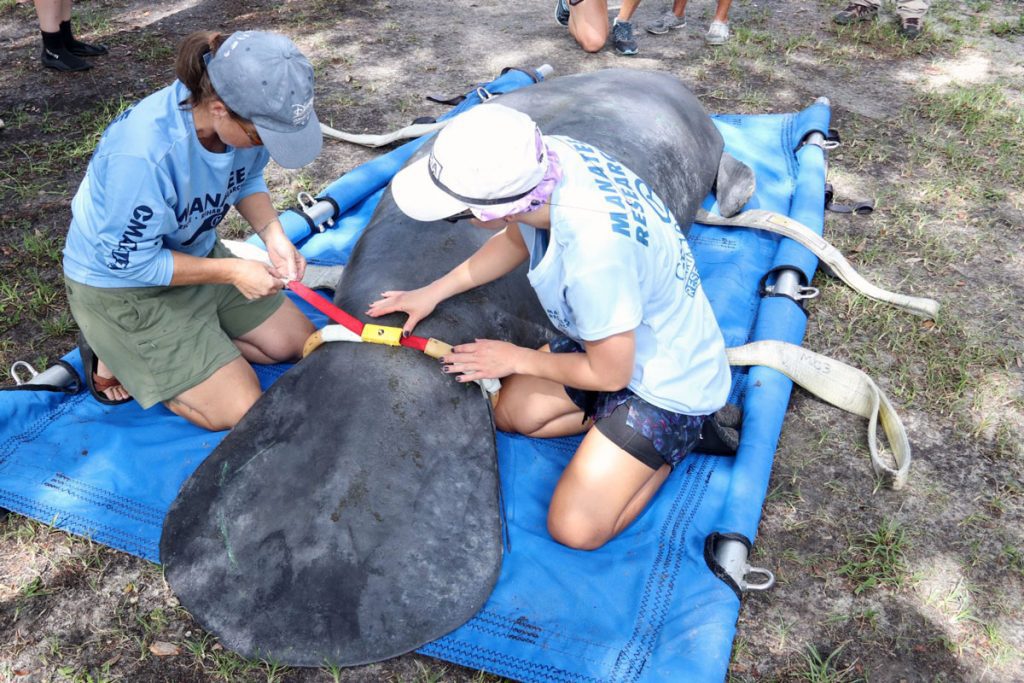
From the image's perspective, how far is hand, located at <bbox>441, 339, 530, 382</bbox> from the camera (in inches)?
98.3

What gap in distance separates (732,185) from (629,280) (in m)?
2.34

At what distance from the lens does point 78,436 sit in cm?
295

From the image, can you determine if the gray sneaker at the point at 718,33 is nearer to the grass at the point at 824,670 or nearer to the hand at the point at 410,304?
the hand at the point at 410,304

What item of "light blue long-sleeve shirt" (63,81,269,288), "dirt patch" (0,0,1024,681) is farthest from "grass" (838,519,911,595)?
"light blue long-sleeve shirt" (63,81,269,288)

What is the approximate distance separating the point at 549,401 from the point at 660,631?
Result: 0.88 m

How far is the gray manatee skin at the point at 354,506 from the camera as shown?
228cm

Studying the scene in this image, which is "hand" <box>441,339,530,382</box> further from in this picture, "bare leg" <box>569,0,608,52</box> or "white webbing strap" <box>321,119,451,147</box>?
"bare leg" <box>569,0,608,52</box>

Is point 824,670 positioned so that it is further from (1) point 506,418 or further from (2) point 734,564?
(1) point 506,418

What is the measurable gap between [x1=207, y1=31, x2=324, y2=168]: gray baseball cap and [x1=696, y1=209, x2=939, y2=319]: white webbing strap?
8.17 ft

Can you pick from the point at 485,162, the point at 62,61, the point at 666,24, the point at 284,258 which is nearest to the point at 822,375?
the point at 485,162

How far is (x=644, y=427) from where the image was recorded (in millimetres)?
2506

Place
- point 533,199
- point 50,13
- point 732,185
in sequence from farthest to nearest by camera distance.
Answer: point 50,13 → point 732,185 → point 533,199

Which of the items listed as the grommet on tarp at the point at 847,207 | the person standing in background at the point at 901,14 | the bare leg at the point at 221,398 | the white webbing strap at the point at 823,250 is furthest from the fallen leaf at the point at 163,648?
the person standing in background at the point at 901,14

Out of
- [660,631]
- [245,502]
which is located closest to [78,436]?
[245,502]
